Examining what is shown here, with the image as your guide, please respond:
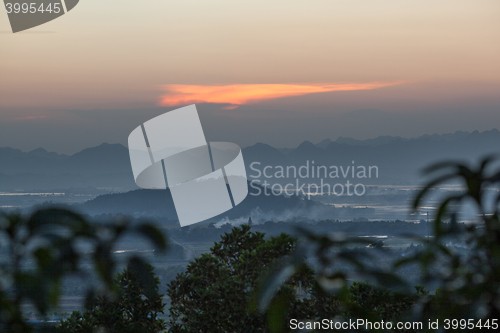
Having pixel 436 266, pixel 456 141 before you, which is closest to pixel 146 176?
pixel 436 266

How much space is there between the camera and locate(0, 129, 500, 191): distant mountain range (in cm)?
1972

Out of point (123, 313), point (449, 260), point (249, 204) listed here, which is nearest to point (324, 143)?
point (249, 204)

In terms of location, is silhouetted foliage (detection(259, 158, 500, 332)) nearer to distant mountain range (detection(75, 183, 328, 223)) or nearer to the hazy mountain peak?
distant mountain range (detection(75, 183, 328, 223))

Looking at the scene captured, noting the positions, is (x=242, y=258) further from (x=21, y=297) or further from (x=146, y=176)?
(x=21, y=297)

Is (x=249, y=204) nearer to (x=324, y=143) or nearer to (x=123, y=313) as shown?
(x=123, y=313)

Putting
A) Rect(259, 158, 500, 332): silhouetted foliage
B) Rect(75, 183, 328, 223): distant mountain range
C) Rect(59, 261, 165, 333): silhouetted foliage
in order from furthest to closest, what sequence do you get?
Rect(75, 183, 328, 223): distant mountain range → Rect(59, 261, 165, 333): silhouetted foliage → Rect(259, 158, 500, 332): silhouetted foliage

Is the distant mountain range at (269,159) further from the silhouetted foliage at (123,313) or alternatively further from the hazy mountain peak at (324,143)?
the silhouetted foliage at (123,313)

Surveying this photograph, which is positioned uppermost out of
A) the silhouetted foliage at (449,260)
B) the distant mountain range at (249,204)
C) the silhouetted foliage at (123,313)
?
the silhouetted foliage at (449,260)

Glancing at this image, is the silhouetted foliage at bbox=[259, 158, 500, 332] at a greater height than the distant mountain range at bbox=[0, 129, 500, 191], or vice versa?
the silhouetted foliage at bbox=[259, 158, 500, 332]

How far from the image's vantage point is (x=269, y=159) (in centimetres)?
1856

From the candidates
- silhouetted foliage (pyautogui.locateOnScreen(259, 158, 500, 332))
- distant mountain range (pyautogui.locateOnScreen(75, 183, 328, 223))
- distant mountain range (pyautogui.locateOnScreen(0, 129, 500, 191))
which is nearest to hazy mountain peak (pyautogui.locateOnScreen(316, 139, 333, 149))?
distant mountain range (pyautogui.locateOnScreen(0, 129, 500, 191))

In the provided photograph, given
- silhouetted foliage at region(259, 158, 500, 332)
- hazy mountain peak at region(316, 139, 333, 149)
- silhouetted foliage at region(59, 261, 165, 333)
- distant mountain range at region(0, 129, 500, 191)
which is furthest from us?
hazy mountain peak at region(316, 139, 333, 149)

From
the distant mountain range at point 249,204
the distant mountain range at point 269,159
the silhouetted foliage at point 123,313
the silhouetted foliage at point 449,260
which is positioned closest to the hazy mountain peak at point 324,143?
the distant mountain range at point 269,159

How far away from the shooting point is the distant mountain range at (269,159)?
64.7 ft
